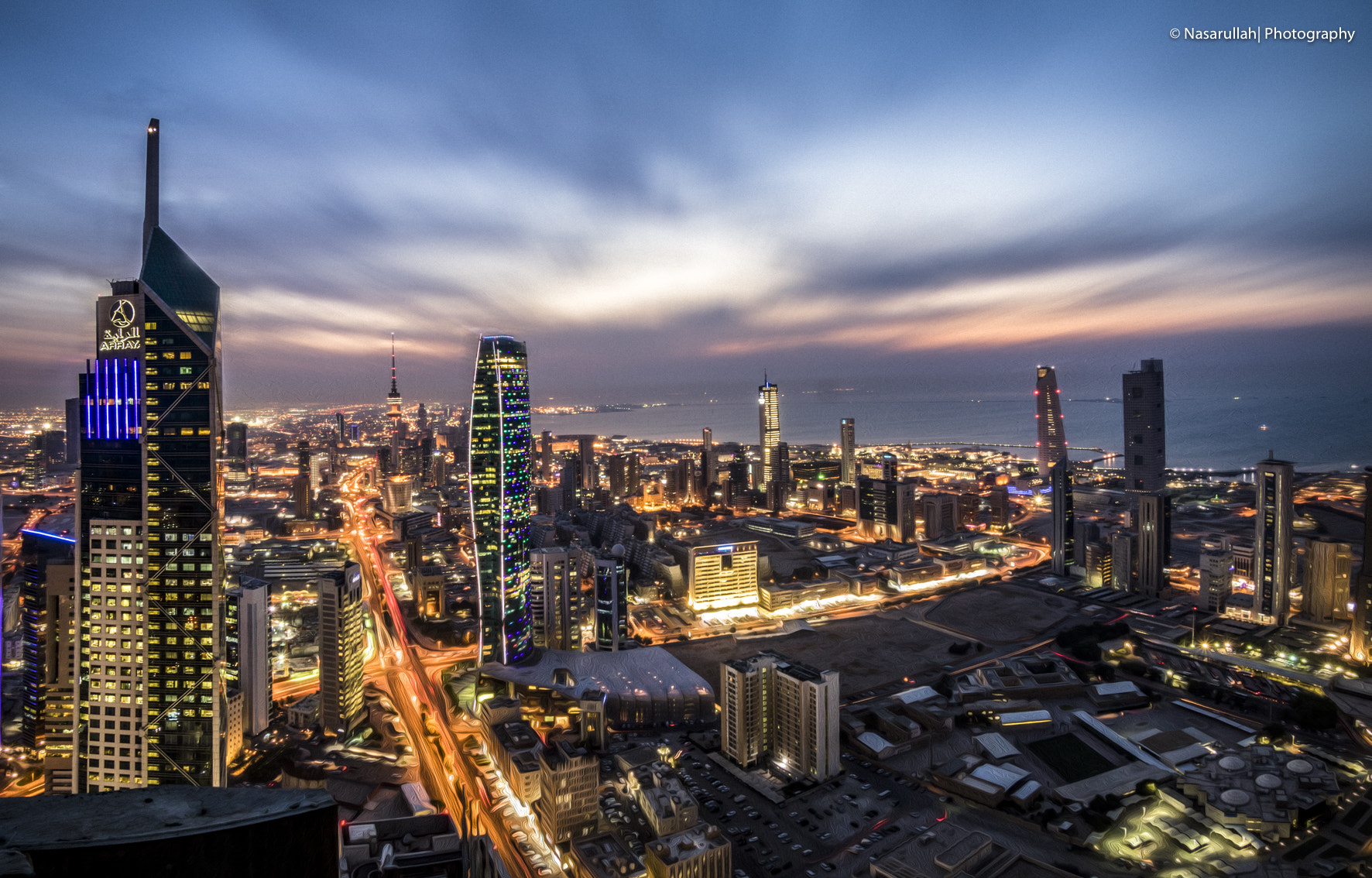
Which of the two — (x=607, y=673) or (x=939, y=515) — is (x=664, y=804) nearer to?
(x=607, y=673)

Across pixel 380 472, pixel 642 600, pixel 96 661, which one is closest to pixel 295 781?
pixel 96 661

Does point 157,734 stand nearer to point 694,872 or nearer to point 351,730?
point 351,730

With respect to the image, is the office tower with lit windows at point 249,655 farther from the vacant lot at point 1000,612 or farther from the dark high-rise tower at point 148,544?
the vacant lot at point 1000,612

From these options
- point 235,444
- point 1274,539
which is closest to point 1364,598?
point 1274,539

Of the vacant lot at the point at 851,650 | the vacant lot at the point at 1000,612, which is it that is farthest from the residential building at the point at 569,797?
the vacant lot at the point at 1000,612

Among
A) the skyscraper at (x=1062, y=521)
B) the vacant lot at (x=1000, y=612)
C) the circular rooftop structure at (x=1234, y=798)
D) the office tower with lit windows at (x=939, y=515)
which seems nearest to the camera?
the circular rooftop structure at (x=1234, y=798)

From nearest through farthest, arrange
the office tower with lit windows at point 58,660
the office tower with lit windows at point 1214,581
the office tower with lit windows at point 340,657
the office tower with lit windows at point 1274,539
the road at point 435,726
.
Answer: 1. the road at point 435,726
2. the office tower with lit windows at point 58,660
3. the office tower with lit windows at point 340,657
4. the office tower with lit windows at point 1274,539
5. the office tower with lit windows at point 1214,581
